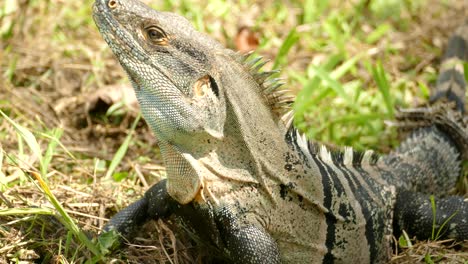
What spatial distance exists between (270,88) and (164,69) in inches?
23.5

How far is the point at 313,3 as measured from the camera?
7344 mm

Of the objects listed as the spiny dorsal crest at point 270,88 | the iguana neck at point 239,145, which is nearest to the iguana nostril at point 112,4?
the iguana neck at point 239,145

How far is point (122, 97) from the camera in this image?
5.58m

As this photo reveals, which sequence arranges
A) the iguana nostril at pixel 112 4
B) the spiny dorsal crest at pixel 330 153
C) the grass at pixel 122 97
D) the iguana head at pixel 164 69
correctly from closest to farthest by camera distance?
the iguana head at pixel 164 69, the iguana nostril at pixel 112 4, the spiny dorsal crest at pixel 330 153, the grass at pixel 122 97

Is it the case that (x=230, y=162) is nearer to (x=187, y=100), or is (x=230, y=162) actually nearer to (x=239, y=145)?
(x=239, y=145)

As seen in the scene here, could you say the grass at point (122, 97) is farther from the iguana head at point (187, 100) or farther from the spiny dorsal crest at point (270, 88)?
the spiny dorsal crest at point (270, 88)

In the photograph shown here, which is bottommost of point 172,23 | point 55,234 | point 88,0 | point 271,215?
point 55,234

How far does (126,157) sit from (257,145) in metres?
1.84

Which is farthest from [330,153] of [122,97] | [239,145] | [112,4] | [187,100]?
[122,97]

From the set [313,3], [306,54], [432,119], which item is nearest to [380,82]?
[432,119]

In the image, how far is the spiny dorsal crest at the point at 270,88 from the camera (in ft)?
11.9

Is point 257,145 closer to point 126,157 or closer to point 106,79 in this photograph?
point 126,157

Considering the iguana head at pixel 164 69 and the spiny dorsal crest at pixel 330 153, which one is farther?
the spiny dorsal crest at pixel 330 153

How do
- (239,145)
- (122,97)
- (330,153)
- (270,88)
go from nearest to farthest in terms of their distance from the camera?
1. (239,145)
2. (270,88)
3. (330,153)
4. (122,97)
